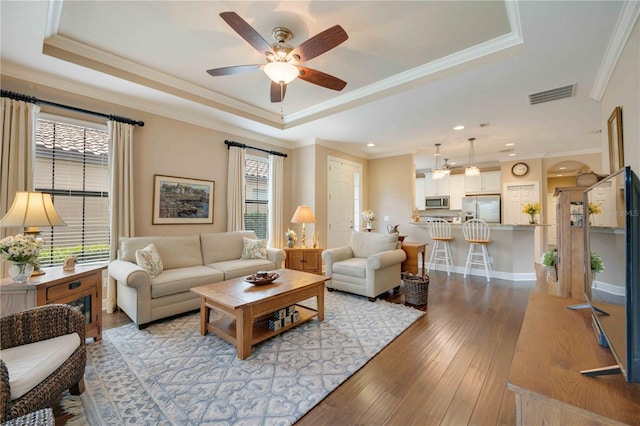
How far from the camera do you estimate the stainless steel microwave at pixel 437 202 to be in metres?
7.98

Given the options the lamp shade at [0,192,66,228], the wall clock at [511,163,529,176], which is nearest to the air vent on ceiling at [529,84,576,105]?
the wall clock at [511,163,529,176]

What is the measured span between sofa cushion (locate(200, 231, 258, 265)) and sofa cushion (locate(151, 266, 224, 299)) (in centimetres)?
43

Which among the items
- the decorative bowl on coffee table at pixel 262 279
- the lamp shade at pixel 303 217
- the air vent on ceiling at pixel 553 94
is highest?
the air vent on ceiling at pixel 553 94

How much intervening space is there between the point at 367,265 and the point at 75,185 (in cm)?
375

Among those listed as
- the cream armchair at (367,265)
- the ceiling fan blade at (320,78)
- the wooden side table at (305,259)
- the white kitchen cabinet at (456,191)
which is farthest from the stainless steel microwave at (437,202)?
the ceiling fan blade at (320,78)

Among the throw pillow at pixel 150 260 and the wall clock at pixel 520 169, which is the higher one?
the wall clock at pixel 520 169

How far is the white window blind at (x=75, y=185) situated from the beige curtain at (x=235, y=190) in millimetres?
1651

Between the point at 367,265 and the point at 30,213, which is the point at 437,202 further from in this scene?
the point at 30,213

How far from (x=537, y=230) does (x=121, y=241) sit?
8172 mm

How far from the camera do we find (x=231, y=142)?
179 inches

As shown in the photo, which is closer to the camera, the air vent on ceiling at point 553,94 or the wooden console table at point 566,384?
the wooden console table at point 566,384

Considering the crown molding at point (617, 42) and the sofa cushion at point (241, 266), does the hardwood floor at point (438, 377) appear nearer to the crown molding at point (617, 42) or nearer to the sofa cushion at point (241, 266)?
the sofa cushion at point (241, 266)

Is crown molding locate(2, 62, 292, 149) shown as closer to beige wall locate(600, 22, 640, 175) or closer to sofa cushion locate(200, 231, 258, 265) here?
sofa cushion locate(200, 231, 258, 265)

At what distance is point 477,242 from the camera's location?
4746mm
